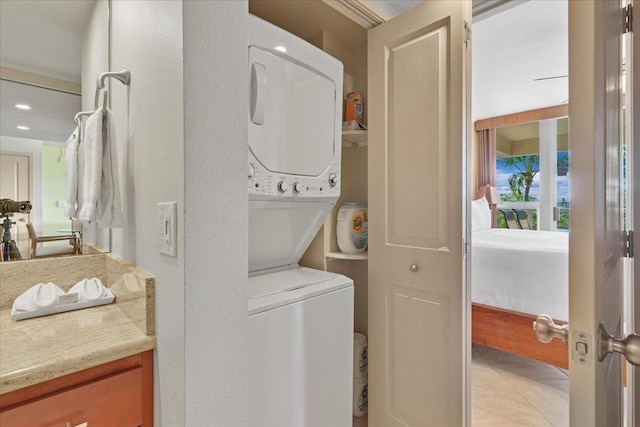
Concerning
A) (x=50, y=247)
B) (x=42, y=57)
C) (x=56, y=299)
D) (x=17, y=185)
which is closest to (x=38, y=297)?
(x=56, y=299)

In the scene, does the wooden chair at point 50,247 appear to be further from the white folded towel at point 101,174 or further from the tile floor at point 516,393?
the tile floor at point 516,393

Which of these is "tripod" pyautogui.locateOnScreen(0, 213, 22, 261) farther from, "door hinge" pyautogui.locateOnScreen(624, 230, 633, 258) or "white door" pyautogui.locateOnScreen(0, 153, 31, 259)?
"door hinge" pyautogui.locateOnScreen(624, 230, 633, 258)

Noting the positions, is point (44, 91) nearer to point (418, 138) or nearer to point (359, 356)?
point (418, 138)

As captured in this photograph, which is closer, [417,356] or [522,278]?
[417,356]

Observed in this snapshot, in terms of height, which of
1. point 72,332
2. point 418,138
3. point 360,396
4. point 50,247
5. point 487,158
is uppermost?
point 487,158

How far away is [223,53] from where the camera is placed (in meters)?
0.78


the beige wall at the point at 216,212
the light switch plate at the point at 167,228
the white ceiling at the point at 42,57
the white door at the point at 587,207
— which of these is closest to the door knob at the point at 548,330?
the white door at the point at 587,207

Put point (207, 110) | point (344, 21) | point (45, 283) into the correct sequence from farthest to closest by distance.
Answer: point (344, 21), point (45, 283), point (207, 110)

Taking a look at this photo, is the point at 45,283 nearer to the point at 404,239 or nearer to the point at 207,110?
the point at 207,110

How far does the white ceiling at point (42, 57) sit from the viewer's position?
3.74ft

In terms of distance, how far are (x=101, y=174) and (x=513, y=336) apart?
268 centimetres

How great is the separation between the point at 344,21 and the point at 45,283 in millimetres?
1769

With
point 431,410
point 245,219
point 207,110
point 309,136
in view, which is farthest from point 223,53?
point 431,410

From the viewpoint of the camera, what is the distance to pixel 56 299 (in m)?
1.03
